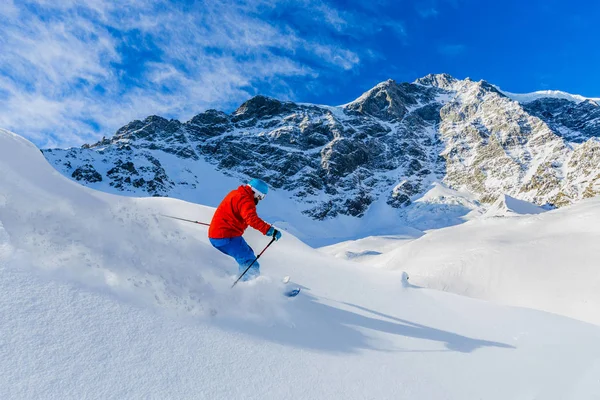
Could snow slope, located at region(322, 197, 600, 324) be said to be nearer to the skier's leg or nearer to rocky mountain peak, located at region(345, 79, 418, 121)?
the skier's leg

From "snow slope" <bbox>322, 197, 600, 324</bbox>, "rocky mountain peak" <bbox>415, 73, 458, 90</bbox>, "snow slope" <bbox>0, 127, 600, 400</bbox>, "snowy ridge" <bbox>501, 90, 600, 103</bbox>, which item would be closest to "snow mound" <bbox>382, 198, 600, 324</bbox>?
"snow slope" <bbox>322, 197, 600, 324</bbox>

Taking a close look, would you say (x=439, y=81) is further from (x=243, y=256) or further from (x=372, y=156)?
(x=243, y=256)

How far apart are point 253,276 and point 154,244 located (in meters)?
1.54

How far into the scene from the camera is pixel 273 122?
13912cm

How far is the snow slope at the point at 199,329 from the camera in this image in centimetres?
272

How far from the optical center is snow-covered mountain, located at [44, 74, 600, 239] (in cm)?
9094

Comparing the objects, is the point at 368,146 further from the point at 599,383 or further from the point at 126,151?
the point at 599,383

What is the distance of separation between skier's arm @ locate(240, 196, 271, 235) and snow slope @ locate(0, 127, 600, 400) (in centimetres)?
85

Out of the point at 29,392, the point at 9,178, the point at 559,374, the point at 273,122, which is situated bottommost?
the point at 29,392

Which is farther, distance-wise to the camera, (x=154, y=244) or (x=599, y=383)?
(x=154, y=244)

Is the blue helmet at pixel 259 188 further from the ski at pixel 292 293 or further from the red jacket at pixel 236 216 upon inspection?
the ski at pixel 292 293

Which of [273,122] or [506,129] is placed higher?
[506,129]

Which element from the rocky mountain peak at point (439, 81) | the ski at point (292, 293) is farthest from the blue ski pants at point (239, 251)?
the rocky mountain peak at point (439, 81)

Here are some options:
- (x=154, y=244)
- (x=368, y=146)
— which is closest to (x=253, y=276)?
(x=154, y=244)
